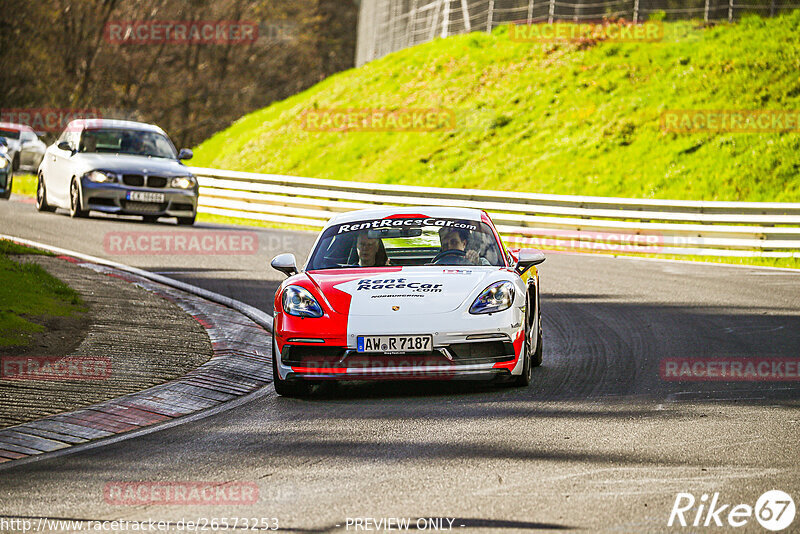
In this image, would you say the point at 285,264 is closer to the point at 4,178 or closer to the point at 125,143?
the point at 125,143

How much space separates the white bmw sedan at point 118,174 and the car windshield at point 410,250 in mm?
11241

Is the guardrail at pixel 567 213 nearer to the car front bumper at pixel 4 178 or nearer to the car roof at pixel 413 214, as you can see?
the car front bumper at pixel 4 178

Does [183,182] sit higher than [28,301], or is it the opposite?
[183,182]

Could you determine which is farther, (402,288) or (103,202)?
(103,202)

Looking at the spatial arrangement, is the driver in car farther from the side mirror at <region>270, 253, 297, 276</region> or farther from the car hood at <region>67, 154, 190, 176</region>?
the car hood at <region>67, 154, 190, 176</region>

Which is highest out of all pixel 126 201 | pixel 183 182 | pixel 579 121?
pixel 579 121

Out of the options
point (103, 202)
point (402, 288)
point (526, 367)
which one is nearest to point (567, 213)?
point (103, 202)

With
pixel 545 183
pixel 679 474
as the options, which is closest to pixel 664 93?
pixel 545 183

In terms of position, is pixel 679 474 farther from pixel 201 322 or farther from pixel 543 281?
pixel 543 281

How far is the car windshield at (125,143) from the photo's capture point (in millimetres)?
21594

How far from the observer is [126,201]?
2056 cm

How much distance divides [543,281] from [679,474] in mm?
9884

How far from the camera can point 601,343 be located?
11.0 meters

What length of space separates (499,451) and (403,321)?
6.52 feet
